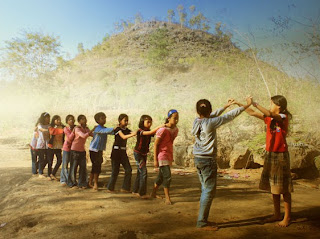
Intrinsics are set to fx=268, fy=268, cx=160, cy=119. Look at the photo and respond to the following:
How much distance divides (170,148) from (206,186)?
1.13 metres

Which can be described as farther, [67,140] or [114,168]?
[67,140]

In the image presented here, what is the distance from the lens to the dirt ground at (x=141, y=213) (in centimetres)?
290

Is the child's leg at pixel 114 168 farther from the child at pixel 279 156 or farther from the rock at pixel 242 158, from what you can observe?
the rock at pixel 242 158

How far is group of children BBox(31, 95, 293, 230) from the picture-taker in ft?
9.67

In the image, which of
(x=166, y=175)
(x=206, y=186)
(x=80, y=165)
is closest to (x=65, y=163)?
(x=80, y=165)

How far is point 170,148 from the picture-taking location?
398cm

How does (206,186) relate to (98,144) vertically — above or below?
below

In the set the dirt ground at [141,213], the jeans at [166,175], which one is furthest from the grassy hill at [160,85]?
the jeans at [166,175]

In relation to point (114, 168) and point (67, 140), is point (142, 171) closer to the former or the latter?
point (114, 168)

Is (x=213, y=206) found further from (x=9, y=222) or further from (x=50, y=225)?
(x=9, y=222)

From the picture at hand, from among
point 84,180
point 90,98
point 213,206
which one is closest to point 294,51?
point 213,206

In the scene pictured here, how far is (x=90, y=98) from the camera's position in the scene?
28469 mm

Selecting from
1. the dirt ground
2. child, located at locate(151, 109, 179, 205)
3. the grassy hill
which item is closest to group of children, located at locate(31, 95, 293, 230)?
child, located at locate(151, 109, 179, 205)

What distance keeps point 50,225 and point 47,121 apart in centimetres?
337
